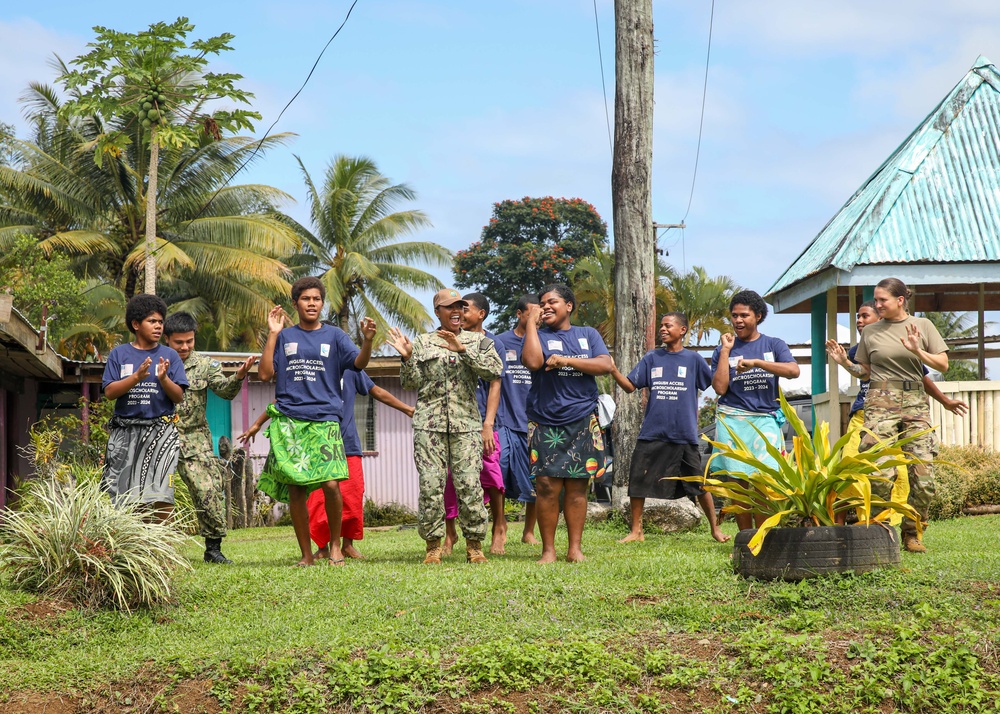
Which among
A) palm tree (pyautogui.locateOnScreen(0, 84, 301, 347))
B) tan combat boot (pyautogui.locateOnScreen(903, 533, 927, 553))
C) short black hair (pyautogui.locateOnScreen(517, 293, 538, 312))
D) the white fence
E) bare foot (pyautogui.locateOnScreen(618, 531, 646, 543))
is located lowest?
bare foot (pyautogui.locateOnScreen(618, 531, 646, 543))

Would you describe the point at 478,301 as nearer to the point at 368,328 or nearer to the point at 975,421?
the point at 368,328

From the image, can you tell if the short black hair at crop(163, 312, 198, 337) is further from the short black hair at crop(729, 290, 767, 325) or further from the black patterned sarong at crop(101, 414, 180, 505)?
the short black hair at crop(729, 290, 767, 325)

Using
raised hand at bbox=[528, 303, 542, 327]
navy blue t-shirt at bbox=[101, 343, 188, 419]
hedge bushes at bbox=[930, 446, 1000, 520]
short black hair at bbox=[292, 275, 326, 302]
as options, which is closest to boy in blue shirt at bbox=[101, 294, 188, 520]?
navy blue t-shirt at bbox=[101, 343, 188, 419]

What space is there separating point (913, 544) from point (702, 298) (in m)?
20.8

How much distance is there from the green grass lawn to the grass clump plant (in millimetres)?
159

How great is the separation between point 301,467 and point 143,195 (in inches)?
796

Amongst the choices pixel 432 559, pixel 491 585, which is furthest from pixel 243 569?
pixel 491 585

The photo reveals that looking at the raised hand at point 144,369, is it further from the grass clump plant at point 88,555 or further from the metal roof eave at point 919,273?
the metal roof eave at point 919,273

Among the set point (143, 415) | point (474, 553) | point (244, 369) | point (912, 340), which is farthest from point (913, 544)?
point (143, 415)

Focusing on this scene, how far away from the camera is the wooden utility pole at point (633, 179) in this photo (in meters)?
11.0

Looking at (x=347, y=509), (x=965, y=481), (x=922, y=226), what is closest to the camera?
(x=347, y=509)

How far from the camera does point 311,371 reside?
745 centimetres

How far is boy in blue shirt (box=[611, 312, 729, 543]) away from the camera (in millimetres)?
8867

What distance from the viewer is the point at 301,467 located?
23.8 ft
